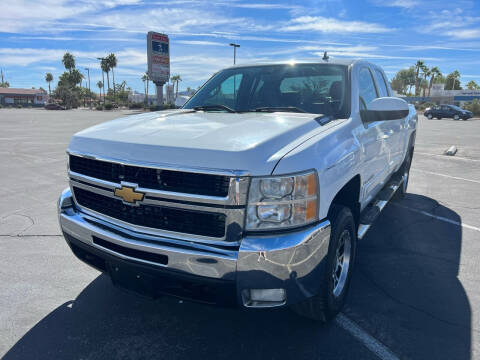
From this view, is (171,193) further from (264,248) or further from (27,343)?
(27,343)

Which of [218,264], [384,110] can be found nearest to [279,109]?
[384,110]

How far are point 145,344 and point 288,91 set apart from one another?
8.15ft

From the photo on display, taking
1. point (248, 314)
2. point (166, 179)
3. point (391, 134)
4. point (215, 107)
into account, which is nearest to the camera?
point (166, 179)

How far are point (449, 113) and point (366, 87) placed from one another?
39259mm

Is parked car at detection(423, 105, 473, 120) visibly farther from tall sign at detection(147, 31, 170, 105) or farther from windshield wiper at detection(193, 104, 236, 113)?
windshield wiper at detection(193, 104, 236, 113)

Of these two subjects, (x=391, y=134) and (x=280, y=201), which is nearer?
(x=280, y=201)

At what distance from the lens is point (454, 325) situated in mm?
2812

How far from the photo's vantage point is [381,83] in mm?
4836

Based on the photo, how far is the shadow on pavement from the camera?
2637mm

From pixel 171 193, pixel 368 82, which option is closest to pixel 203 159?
pixel 171 193

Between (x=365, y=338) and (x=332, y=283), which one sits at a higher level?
(x=332, y=283)

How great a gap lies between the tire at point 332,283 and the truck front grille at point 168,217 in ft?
2.54

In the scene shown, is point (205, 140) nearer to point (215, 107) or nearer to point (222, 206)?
point (222, 206)

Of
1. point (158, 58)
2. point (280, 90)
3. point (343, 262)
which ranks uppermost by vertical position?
point (158, 58)
